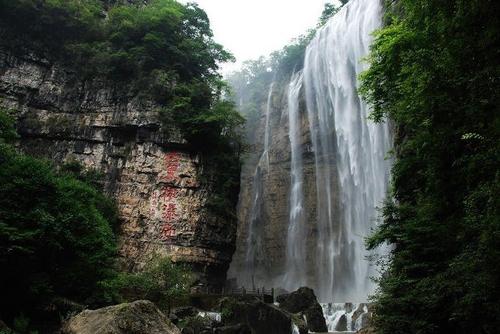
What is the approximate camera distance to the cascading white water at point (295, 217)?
3056 centimetres

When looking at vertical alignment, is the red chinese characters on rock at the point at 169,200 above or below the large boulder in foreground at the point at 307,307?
above

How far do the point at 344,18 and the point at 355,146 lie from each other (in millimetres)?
10368

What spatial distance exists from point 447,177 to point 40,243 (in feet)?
33.7

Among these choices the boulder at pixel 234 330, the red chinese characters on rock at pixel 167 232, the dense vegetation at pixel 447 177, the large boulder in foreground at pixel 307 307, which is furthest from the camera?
the red chinese characters on rock at pixel 167 232

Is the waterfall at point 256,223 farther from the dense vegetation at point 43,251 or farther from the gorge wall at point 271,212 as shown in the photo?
the dense vegetation at point 43,251

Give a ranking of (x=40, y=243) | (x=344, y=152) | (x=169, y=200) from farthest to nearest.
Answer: (x=344, y=152) < (x=169, y=200) < (x=40, y=243)

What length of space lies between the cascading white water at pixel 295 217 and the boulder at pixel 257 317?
14.7 m

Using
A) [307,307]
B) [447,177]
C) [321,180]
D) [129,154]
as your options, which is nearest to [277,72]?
[321,180]

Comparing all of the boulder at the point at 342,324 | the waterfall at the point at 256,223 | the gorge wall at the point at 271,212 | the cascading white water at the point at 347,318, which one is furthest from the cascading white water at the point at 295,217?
the boulder at the point at 342,324

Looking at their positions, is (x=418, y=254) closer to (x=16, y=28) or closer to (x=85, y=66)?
(x=85, y=66)

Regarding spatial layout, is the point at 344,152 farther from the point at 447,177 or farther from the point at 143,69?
the point at 447,177

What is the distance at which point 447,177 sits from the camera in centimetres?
689

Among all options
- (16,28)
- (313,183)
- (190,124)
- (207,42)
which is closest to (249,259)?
(313,183)

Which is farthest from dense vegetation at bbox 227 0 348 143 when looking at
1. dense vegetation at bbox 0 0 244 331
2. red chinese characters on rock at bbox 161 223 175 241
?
red chinese characters on rock at bbox 161 223 175 241
